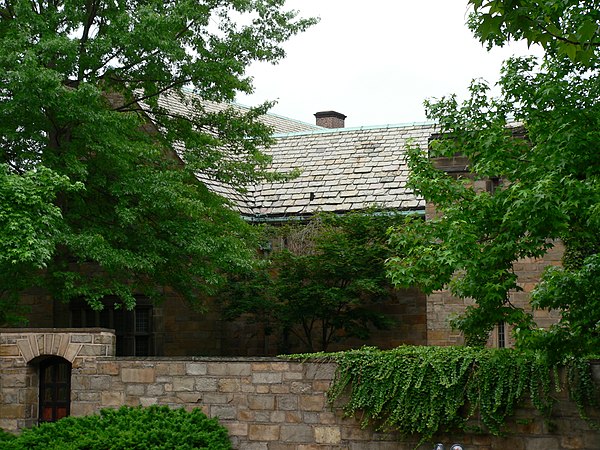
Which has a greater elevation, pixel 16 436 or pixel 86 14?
pixel 86 14

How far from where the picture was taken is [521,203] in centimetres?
1111

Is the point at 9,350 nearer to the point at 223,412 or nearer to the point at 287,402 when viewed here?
the point at 223,412

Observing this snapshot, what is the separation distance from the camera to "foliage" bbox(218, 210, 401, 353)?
862 inches

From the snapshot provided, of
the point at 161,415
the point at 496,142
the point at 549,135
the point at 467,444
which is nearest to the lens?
the point at 549,135

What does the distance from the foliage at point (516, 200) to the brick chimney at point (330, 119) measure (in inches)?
959

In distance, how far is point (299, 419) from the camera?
573 inches

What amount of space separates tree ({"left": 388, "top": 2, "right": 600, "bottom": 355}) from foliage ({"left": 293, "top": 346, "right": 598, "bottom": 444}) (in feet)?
3.37

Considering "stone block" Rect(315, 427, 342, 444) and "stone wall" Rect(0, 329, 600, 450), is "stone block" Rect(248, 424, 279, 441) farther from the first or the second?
"stone block" Rect(315, 427, 342, 444)

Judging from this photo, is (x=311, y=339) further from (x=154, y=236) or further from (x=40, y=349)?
(x=40, y=349)

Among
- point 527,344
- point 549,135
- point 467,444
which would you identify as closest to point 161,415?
point 467,444

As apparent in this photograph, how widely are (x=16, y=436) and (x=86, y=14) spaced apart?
7.91 m

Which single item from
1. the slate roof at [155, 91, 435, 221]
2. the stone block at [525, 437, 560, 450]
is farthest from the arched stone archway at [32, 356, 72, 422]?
the slate roof at [155, 91, 435, 221]

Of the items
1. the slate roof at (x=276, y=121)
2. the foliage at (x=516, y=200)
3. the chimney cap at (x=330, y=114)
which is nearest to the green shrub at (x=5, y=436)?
the foliage at (x=516, y=200)

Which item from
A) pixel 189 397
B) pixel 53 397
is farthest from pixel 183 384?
pixel 53 397
